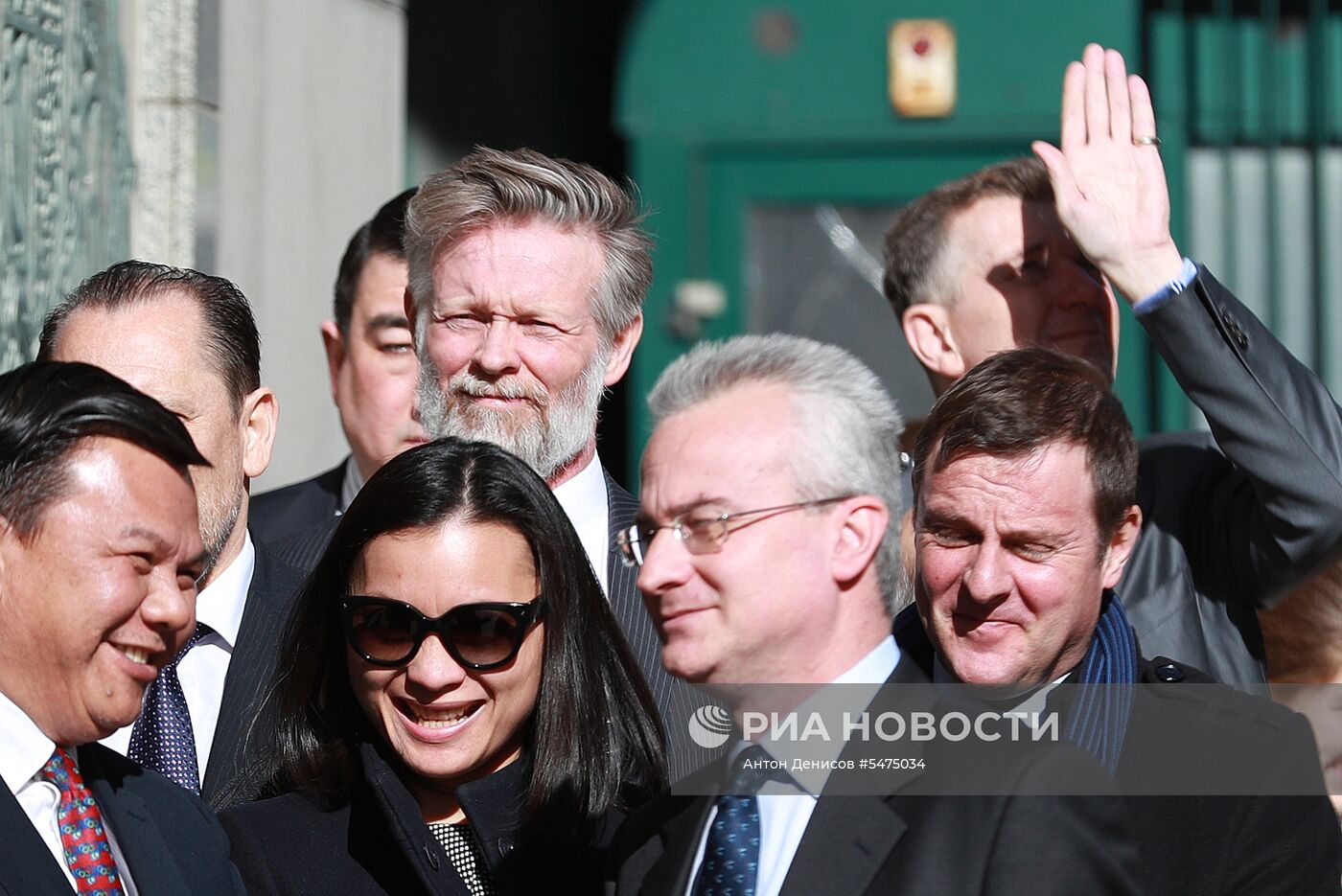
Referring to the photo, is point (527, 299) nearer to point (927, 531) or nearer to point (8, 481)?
point (927, 531)

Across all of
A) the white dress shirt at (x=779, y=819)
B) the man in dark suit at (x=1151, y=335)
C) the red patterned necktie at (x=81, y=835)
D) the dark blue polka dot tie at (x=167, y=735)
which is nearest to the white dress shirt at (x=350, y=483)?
the dark blue polka dot tie at (x=167, y=735)

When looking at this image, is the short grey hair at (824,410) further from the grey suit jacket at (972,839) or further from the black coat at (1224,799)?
the black coat at (1224,799)

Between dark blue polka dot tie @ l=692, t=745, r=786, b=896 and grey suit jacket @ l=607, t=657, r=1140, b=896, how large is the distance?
0.20 ft

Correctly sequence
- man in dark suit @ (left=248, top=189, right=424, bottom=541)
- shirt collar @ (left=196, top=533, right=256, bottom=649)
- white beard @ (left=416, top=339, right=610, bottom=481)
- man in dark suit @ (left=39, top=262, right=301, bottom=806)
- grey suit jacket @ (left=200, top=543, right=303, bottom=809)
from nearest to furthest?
grey suit jacket @ (left=200, top=543, right=303, bottom=809) < man in dark suit @ (left=39, top=262, right=301, bottom=806) < shirt collar @ (left=196, top=533, right=256, bottom=649) < white beard @ (left=416, top=339, right=610, bottom=481) < man in dark suit @ (left=248, top=189, right=424, bottom=541)

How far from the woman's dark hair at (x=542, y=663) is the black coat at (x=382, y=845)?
0.12 ft

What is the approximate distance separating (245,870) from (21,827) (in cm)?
48

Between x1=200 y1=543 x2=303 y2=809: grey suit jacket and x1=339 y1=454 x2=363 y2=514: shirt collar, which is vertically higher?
x1=339 y1=454 x2=363 y2=514: shirt collar

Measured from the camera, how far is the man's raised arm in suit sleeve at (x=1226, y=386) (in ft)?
9.61

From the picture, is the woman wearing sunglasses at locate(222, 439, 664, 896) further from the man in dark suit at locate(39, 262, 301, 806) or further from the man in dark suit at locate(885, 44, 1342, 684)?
the man in dark suit at locate(885, 44, 1342, 684)

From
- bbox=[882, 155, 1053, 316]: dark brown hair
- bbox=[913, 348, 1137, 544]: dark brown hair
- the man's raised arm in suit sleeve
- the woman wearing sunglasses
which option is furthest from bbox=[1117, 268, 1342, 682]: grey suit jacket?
the woman wearing sunglasses

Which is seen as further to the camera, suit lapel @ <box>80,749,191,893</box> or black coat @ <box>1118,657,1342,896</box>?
black coat @ <box>1118,657,1342,896</box>

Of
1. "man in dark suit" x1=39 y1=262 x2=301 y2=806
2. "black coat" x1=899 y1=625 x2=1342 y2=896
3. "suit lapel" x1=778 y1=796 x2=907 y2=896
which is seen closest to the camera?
"suit lapel" x1=778 y1=796 x2=907 y2=896

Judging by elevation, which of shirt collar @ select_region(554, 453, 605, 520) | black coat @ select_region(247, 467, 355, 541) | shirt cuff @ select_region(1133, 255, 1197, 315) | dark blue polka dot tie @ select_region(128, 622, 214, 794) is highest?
shirt cuff @ select_region(1133, 255, 1197, 315)

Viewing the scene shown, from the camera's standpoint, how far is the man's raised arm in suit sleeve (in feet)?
9.61
